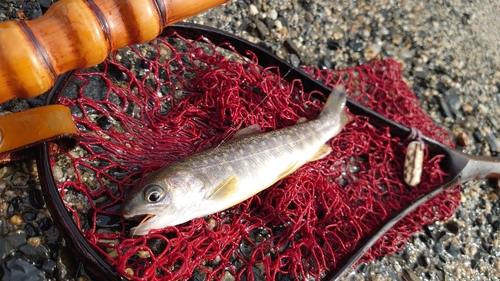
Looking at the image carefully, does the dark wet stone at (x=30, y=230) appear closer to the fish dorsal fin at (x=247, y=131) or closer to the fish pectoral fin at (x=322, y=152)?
the fish dorsal fin at (x=247, y=131)

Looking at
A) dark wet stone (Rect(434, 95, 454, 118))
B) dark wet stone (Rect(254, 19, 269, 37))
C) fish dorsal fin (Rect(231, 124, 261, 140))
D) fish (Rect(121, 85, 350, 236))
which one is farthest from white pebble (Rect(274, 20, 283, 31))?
dark wet stone (Rect(434, 95, 454, 118))

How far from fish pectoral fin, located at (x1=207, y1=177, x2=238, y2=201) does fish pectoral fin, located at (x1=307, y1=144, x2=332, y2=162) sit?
81 centimetres

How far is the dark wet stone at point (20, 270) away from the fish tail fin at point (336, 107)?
2281 millimetres

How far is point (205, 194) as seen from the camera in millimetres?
2762

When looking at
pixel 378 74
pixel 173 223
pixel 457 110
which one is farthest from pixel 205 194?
pixel 457 110

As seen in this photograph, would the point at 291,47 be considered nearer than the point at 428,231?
No

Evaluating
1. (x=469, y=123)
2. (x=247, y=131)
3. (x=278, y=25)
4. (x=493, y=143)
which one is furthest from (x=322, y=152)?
(x=493, y=143)

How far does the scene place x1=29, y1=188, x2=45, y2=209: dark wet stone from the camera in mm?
2770

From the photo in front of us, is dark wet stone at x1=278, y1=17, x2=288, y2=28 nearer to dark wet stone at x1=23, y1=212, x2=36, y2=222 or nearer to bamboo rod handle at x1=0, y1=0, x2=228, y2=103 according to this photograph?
bamboo rod handle at x1=0, y1=0, x2=228, y2=103

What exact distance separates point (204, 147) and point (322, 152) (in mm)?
963

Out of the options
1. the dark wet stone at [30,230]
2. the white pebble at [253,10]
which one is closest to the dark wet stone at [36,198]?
the dark wet stone at [30,230]

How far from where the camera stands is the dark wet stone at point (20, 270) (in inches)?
100.0

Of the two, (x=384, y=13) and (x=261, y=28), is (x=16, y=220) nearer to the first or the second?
(x=261, y=28)

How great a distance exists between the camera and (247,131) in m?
3.24
